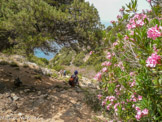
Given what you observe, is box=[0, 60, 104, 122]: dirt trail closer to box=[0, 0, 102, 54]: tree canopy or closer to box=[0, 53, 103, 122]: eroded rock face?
box=[0, 53, 103, 122]: eroded rock face

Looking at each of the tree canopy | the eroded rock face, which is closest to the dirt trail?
the eroded rock face

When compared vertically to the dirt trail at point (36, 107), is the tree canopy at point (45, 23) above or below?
above

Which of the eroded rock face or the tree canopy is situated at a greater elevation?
the tree canopy

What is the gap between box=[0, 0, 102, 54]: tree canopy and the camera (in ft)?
17.0

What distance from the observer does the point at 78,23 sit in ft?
18.3

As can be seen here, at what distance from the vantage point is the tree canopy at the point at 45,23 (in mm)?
5168

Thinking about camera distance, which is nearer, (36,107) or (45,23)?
(36,107)

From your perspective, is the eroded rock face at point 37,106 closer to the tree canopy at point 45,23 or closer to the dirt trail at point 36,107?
the dirt trail at point 36,107

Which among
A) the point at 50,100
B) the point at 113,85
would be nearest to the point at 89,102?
the point at 50,100

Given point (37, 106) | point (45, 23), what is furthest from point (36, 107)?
point (45, 23)

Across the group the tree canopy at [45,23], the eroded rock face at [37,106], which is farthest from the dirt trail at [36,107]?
the tree canopy at [45,23]

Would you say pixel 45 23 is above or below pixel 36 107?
above

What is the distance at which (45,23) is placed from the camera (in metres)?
5.57

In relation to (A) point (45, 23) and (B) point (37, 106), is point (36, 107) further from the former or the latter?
(A) point (45, 23)
